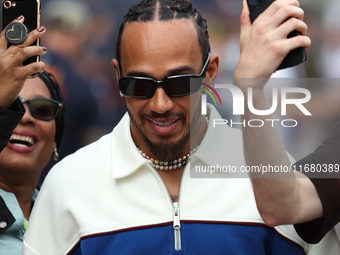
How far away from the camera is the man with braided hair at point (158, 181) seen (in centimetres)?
214

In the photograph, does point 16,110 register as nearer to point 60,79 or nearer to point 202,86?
point 202,86

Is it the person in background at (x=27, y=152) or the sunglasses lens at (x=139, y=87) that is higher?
the sunglasses lens at (x=139, y=87)

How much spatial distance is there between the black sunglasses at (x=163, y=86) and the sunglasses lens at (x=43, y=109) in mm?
1162

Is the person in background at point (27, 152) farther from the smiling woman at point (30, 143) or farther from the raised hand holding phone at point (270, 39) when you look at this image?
the raised hand holding phone at point (270, 39)

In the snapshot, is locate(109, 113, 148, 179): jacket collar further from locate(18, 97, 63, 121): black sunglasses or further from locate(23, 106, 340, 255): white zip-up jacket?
locate(18, 97, 63, 121): black sunglasses

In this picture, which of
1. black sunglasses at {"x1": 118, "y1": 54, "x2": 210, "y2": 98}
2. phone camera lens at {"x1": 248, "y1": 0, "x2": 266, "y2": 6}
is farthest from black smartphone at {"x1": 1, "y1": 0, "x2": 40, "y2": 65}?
phone camera lens at {"x1": 248, "y1": 0, "x2": 266, "y2": 6}

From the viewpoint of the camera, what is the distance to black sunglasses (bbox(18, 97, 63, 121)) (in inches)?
122

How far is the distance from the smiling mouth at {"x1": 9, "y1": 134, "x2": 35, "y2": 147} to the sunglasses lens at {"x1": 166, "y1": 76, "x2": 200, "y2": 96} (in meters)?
1.43

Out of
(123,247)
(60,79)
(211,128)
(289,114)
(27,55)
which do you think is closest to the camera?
(27,55)

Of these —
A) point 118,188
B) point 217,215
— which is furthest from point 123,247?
point 217,215

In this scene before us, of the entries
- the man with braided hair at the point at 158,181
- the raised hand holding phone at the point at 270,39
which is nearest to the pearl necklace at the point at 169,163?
the man with braided hair at the point at 158,181

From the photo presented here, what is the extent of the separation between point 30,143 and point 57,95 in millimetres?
437

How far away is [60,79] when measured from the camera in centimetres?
365

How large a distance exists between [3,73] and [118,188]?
0.86m
